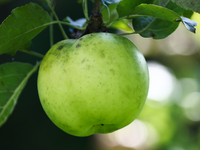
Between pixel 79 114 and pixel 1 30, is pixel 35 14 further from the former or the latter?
pixel 79 114

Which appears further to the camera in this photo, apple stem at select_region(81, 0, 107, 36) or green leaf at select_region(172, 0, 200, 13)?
apple stem at select_region(81, 0, 107, 36)

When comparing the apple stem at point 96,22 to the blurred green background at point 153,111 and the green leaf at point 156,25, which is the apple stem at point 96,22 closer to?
the green leaf at point 156,25

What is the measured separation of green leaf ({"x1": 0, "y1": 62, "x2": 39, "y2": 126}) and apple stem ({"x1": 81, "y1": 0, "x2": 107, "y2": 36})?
0.26 meters

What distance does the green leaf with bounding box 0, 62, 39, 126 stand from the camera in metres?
0.70

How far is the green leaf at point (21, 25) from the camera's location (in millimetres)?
496

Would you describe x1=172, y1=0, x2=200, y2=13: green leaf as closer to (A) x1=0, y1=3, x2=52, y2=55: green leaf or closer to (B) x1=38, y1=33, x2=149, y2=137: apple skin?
(B) x1=38, y1=33, x2=149, y2=137: apple skin

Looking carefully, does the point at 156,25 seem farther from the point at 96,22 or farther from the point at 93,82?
the point at 93,82

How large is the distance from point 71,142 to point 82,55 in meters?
1.79

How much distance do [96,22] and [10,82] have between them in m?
0.33

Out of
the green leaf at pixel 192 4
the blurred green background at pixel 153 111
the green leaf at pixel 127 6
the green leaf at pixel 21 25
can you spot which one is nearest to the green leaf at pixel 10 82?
the green leaf at pixel 21 25

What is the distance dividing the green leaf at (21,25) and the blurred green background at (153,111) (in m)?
1.18

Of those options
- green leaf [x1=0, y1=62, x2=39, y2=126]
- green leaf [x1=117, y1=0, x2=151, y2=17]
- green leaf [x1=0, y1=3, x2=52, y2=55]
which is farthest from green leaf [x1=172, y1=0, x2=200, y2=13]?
green leaf [x1=0, y1=62, x2=39, y2=126]

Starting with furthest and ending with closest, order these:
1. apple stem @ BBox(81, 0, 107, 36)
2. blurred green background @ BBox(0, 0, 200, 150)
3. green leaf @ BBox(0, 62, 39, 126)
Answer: blurred green background @ BBox(0, 0, 200, 150), green leaf @ BBox(0, 62, 39, 126), apple stem @ BBox(81, 0, 107, 36)

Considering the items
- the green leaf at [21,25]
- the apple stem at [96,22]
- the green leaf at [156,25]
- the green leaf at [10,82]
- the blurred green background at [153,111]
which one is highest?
the green leaf at [21,25]
